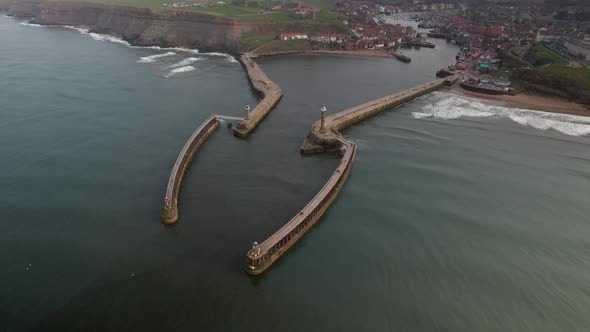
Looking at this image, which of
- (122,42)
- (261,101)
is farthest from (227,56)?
(261,101)

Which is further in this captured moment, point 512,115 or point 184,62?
point 184,62

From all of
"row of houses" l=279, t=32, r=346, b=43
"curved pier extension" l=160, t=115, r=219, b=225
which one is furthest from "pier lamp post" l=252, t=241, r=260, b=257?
"row of houses" l=279, t=32, r=346, b=43

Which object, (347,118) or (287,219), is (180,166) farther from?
(347,118)

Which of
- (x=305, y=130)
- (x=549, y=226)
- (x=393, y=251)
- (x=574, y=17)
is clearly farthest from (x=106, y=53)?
(x=574, y=17)

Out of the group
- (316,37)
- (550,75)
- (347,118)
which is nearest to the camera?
(347,118)

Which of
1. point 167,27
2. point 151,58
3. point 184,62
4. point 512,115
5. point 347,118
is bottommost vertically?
point 347,118

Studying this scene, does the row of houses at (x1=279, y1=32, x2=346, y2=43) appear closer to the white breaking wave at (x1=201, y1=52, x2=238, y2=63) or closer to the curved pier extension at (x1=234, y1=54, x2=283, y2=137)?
the white breaking wave at (x1=201, y1=52, x2=238, y2=63)
